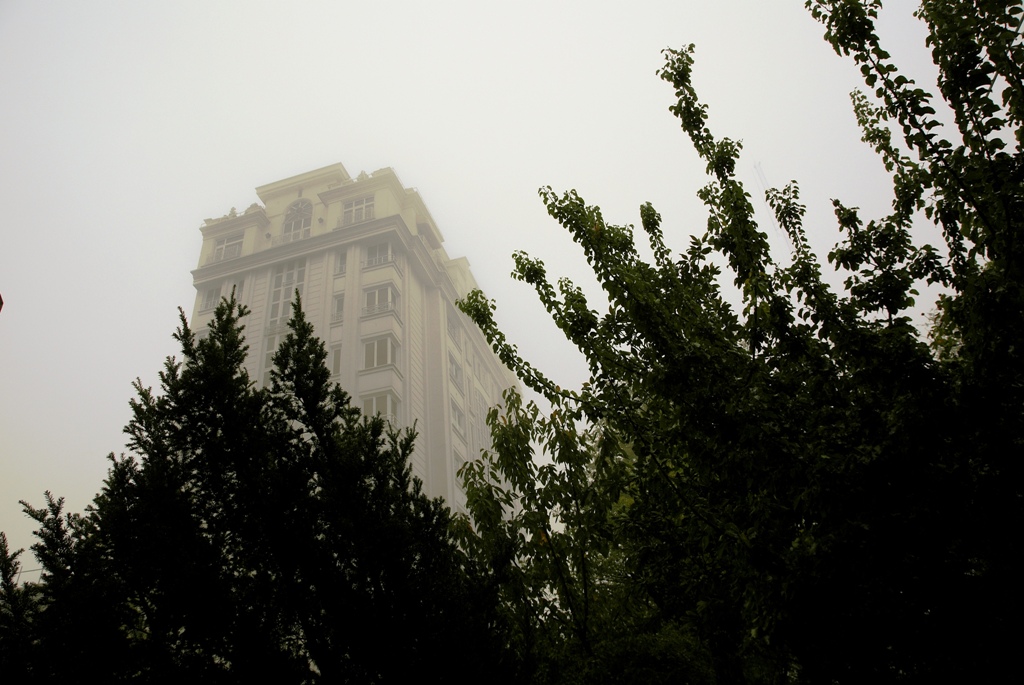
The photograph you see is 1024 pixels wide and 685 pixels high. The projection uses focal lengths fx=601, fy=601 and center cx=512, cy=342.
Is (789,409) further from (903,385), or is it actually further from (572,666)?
(572,666)

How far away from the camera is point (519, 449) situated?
23.7 feet

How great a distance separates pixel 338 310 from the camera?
98.5 ft

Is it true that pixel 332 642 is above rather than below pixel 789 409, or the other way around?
below

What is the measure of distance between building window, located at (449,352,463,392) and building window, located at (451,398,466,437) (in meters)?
1.51

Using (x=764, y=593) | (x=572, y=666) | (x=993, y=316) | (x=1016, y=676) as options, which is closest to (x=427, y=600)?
(x=572, y=666)

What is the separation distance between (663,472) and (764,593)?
3.68 ft

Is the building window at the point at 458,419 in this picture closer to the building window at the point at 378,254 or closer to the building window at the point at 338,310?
the building window at the point at 338,310

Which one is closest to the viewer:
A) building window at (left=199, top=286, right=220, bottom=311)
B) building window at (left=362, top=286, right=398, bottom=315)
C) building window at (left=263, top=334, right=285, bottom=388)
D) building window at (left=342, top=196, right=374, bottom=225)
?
building window at (left=263, top=334, right=285, bottom=388)

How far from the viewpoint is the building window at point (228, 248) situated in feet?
113

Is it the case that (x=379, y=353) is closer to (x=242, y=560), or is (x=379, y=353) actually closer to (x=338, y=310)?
(x=338, y=310)

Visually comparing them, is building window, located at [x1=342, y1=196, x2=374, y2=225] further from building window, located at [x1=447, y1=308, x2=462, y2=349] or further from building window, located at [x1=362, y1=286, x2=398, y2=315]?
building window, located at [x1=447, y1=308, x2=462, y2=349]

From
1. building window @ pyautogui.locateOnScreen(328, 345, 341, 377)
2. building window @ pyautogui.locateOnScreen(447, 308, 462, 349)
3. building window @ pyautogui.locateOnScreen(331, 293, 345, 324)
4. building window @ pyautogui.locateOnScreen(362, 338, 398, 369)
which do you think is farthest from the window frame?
building window @ pyautogui.locateOnScreen(447, 308, 462, 349)

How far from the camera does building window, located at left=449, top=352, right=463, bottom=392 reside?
3396cm

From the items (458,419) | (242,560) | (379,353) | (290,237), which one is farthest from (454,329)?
(242,560)
